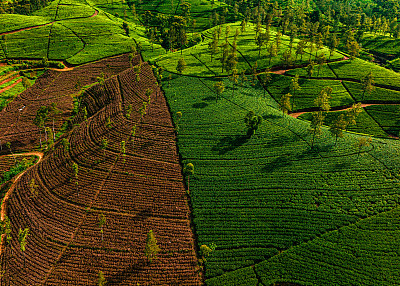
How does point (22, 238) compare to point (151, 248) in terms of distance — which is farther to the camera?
point (22, 238)

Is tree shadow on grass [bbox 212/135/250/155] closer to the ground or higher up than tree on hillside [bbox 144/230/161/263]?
higher up

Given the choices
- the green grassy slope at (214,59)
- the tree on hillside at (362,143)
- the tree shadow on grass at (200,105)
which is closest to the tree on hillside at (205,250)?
the tree on hillside at (362,143)

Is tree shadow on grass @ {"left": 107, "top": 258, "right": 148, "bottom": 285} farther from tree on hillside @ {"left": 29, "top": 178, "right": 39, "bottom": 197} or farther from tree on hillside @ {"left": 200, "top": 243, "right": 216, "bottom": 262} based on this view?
tree on hillside @ {"left": 29, "top": 178, "right": 39, "bottom": 197}

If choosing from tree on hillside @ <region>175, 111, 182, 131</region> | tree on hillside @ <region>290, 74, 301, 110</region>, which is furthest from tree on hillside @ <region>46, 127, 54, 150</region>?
tree on hillside @ <region>290, 74, 301, 110</region>

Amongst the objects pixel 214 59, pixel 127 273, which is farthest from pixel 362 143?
pixel 214 59

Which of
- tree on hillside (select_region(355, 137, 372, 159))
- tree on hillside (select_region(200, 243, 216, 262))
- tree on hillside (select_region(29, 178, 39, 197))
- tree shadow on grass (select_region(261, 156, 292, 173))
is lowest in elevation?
tree on hillside (select_region(200, 243, 216, 262))

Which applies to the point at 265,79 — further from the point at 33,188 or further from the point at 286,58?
the point at 33,188
